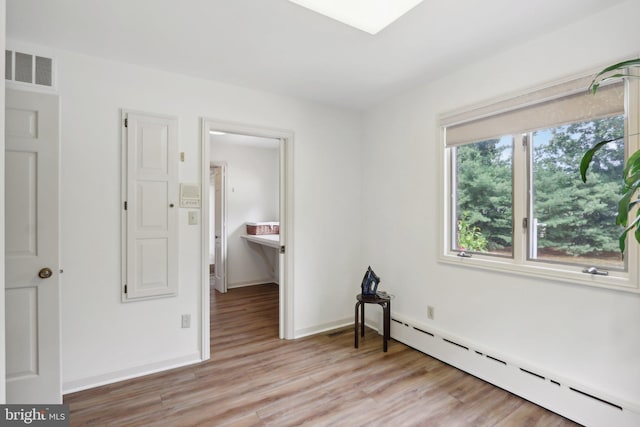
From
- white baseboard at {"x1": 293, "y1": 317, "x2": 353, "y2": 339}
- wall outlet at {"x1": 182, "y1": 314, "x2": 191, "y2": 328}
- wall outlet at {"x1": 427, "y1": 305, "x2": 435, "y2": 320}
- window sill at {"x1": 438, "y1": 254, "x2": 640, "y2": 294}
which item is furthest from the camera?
white baseboard at {"x1": 293, "y1": 317, "x2": 353, "y2": 339}

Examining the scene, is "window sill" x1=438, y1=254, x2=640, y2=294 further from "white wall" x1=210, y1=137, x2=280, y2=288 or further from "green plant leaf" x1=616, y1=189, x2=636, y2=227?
"white wall" x1=210, y1=137, x2=280, y2=288

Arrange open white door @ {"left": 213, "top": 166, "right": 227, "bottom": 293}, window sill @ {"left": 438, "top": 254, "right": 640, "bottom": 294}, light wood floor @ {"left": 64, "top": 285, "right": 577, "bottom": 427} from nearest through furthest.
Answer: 1. window sill @ {"left": 438, "top": 254, "right": 640, "bottom": 294}
2. light wood floor @ {"left": 64, "top": 285, "right": 577, "bottom": 427}
3. open white door @ {"left": 213, "top": 166, "right": 227, "bottom": 293}

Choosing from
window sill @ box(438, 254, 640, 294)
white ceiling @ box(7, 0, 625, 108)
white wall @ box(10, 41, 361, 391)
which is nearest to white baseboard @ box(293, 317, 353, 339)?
white wall @ box(10, 41, 361, 391)

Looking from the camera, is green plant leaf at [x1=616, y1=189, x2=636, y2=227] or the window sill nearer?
green plant leaf at [x1=616, y1=189, x2=636, y2=227]

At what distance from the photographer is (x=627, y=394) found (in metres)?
1.76

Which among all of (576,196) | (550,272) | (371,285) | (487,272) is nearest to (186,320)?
(371,285)

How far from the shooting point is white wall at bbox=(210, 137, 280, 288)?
5.40m

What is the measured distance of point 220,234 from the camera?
5.18 metres

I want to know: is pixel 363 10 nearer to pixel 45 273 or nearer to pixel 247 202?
pixel 45 273

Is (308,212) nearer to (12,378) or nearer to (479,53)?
(479,53)

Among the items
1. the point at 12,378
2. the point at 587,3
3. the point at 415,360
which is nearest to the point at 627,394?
the point at 415,360

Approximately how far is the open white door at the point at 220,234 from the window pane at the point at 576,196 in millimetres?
4228

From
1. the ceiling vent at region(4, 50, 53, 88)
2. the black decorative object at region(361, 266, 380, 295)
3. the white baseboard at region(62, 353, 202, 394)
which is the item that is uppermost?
the ceiling vent at region(4, 50, 53, 88)

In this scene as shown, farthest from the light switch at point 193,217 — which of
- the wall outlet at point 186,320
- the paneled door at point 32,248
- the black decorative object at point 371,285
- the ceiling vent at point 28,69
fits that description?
the black decorative object at point 371,285
